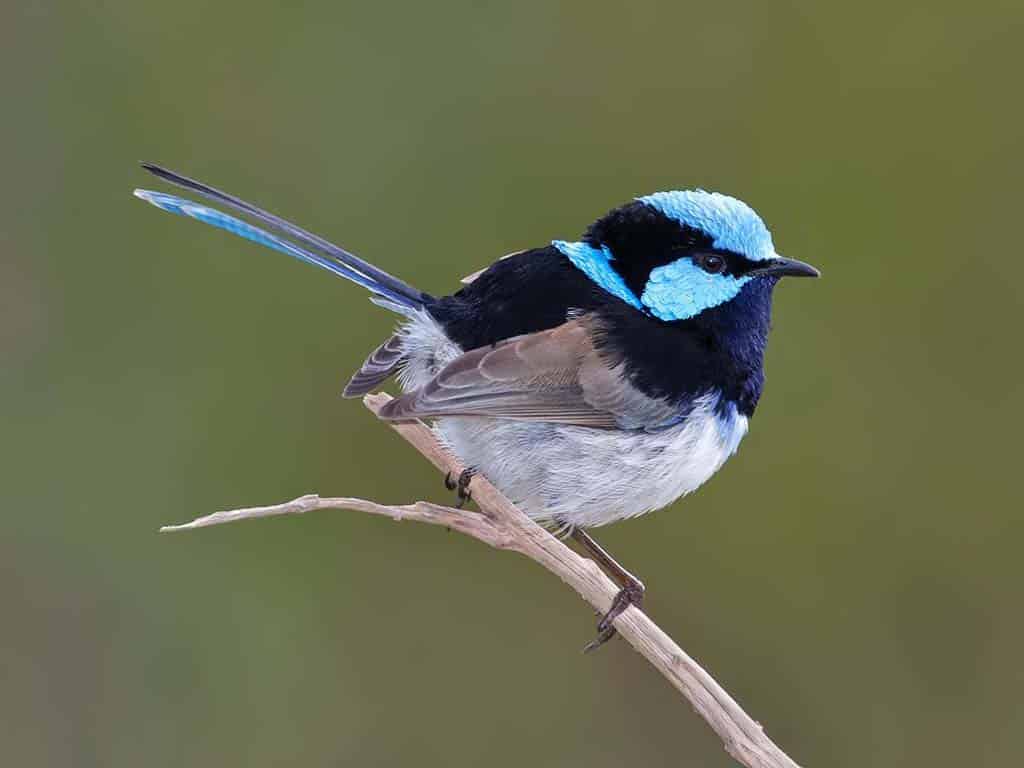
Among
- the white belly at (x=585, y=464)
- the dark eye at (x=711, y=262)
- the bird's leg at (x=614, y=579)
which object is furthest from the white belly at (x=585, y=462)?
the dark eye at (x=711, y=262)

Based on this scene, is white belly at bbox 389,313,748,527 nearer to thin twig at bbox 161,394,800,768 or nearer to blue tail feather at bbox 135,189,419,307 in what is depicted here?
thin twig at bbox 161,394,800,768

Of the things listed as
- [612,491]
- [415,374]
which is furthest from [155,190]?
[612,491]

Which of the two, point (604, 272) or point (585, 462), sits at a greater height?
point (604, 272)

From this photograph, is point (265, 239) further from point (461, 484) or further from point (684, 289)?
point (684, 289)

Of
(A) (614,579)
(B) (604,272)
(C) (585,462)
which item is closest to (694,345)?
(B) (604,272)

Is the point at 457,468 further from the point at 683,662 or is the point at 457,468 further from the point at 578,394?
the point at 683,662

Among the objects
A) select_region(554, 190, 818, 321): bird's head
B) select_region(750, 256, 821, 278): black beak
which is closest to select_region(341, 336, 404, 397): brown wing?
select_region(554, 190, 818, 321): bird's head
